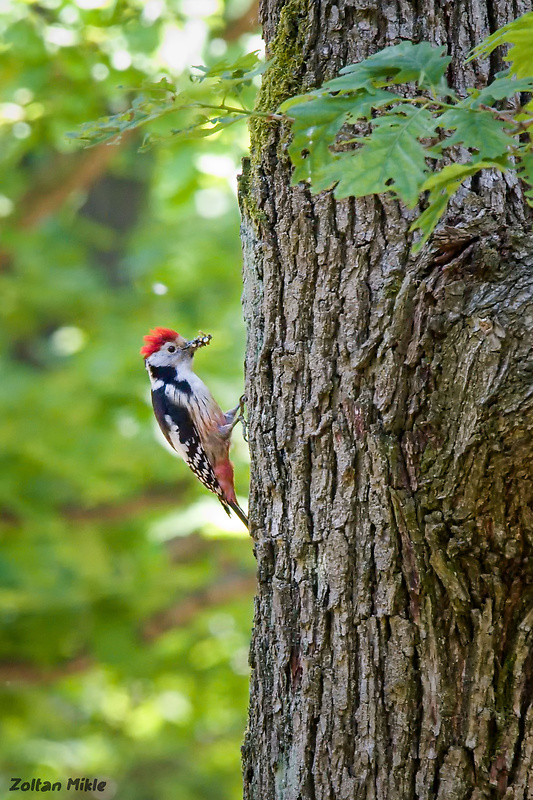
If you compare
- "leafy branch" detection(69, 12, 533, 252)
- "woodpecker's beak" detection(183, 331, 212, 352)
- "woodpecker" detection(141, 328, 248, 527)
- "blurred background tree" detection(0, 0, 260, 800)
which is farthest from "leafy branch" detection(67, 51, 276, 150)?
"blurred background tree" detection(0, 0, 260, 800)

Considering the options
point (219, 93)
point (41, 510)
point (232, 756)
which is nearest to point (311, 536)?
point (219, 93)

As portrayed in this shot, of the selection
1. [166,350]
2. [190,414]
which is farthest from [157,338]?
[190,414]

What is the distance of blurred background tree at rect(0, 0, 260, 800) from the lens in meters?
6.43

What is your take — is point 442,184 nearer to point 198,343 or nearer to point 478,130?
point 478,130

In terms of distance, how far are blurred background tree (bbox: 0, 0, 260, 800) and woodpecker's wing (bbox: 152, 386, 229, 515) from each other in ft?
3.83

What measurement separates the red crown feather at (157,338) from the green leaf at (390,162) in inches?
143

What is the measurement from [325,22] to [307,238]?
2.11ft

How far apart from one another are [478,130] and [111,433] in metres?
6.18

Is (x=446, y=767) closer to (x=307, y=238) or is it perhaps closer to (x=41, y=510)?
(x=307, y=238)

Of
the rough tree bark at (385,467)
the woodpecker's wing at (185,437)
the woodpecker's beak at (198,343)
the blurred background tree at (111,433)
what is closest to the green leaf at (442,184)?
the rough tree bark at (385,467)

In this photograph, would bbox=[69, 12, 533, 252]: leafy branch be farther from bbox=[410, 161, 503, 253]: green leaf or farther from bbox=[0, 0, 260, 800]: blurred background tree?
bbox=[0, 0, 260, 800]: blurred background tree

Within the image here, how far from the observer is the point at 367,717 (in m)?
2.08

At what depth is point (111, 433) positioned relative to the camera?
7.32 meters

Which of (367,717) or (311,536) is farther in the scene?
(311,536)
